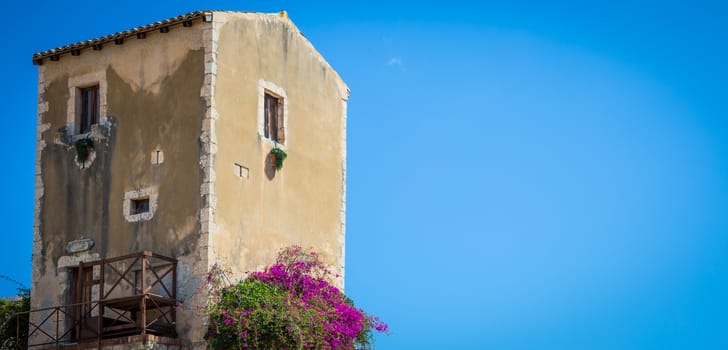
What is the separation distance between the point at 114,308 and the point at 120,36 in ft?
19.7

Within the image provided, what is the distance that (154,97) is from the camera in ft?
85.8

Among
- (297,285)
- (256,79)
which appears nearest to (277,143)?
(256,79)

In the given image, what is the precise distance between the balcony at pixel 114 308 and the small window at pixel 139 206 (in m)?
1.08

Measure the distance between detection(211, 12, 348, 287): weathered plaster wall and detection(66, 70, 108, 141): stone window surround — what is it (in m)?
3.10

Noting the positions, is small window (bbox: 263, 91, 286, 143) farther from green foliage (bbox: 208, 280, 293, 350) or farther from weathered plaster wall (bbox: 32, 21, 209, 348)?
green foliage (bbox: 208, 280, 293, 350)

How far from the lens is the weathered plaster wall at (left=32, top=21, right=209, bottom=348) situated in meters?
25.2

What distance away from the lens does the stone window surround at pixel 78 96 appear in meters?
27.0

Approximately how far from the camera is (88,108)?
27500 millimetres

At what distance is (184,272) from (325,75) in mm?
6911

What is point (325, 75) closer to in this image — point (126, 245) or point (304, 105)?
point (304, 105)

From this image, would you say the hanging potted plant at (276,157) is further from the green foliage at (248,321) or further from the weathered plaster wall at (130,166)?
the green foliage at (248,321)

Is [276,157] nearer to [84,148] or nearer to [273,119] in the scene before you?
[273,119]

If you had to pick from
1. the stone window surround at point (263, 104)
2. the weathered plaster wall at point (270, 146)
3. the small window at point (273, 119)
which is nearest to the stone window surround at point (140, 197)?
the weathered plaster wall at point (270, 146)

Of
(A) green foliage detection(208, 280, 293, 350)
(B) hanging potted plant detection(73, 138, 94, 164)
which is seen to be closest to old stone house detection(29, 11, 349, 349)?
(B) hanging potted plant detection(73, 138, 94, 164)
